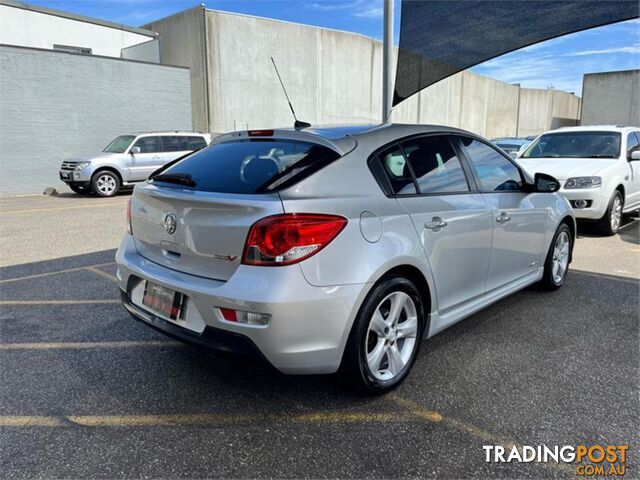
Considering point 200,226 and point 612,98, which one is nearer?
point 200,226

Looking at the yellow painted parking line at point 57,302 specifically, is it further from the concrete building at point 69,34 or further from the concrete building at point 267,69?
the concrete building at point 267,69

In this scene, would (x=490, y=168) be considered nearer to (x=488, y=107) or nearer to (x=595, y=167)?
(x=595, y=167)

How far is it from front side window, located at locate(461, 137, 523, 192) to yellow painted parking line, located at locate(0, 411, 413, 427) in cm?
202

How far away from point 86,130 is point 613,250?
1595cm

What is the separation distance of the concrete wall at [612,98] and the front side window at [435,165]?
41093mm

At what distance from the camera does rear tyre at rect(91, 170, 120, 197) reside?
45.3ft

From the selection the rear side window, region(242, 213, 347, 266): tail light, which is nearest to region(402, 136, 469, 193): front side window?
region(242, 213, 347, 266): tail light

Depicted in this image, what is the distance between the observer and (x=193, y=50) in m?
20.4

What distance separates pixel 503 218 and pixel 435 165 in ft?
2.79

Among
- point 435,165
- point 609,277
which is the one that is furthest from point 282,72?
point 435,165

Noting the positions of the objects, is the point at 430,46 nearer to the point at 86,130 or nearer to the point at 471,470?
the point at 471,470

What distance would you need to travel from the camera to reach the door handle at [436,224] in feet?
10.3

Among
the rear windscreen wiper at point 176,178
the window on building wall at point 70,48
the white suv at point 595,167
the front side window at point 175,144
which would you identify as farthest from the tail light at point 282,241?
the window on building wall at point 70,48

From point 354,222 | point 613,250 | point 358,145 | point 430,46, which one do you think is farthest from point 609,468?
point 430,46
